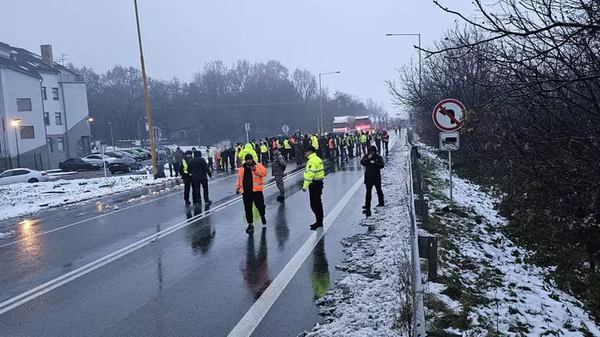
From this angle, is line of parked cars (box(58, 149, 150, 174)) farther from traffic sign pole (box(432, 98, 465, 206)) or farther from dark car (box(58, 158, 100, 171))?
traffic sign pole (box(432, 98, 465, 206))

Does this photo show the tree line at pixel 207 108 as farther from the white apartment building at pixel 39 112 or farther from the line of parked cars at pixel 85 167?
the line of parked cars at pixel 85 167

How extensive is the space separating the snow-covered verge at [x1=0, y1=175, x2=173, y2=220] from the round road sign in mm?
12740

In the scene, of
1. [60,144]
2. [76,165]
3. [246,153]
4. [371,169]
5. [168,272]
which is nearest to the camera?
[168,272]

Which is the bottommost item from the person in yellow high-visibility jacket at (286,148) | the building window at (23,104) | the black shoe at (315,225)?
the black shoe at (315,225)

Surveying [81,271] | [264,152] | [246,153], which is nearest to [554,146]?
[246,153]

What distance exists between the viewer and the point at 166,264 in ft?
27.0

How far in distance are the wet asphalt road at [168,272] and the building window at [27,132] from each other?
40.5 meters

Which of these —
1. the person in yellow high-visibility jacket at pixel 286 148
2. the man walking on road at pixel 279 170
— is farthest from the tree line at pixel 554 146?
the person in yellow high-visibility jacket at pixel 286 148

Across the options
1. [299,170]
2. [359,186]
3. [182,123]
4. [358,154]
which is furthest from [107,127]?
[359,186]

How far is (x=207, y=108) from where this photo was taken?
320ft

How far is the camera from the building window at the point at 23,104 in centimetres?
4941

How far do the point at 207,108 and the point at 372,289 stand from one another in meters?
93.9

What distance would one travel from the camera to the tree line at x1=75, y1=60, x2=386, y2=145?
3787 inches

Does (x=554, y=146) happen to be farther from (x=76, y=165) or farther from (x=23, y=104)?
(x=23, y=104)
